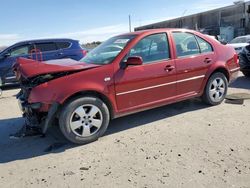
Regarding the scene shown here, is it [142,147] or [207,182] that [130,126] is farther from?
[207,182]

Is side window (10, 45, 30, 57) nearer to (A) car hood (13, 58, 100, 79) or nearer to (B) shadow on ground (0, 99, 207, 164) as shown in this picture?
(B) shadow on ground (0, 99, 207, 164)

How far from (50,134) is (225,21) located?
31608 millimetres

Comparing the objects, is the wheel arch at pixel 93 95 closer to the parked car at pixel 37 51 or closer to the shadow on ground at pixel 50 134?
the shadow on ground at pixel 50 134

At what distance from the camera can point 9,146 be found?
4488 mm

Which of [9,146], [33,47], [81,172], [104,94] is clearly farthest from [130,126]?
[33,47]

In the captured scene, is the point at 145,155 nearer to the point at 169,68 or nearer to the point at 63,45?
the point at 169,68

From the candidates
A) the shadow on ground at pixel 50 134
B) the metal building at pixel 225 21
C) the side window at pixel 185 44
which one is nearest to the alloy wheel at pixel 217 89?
the shadow on ground at pixel 50 134

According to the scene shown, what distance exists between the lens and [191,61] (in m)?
5.32

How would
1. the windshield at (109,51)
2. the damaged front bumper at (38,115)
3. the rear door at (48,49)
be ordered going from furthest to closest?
1. the rear door at (48,49)
2. the windshield at (109,51)
3. the damaged front bumper at (38,115)

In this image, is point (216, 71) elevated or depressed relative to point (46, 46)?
depressed

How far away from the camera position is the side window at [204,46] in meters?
5.59

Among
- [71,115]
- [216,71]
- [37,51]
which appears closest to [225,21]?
[37,51]

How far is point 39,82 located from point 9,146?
1.23 metres

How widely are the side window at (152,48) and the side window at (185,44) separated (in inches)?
10.3
